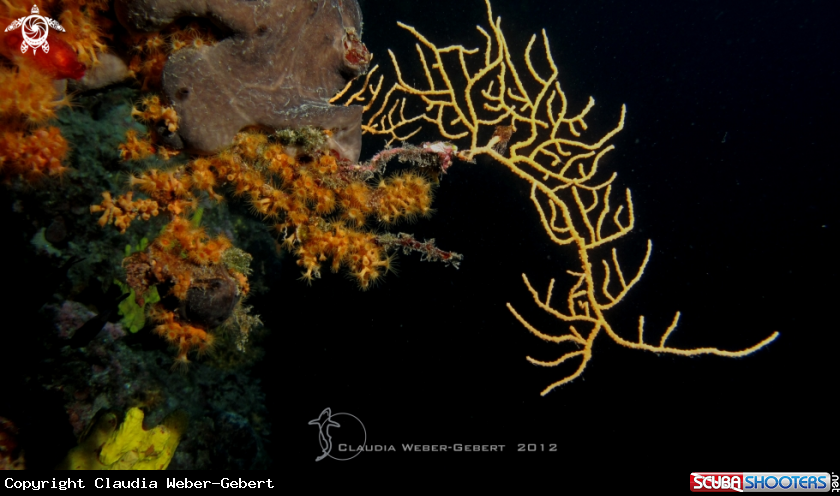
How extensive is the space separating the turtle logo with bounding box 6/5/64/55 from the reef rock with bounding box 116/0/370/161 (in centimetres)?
50

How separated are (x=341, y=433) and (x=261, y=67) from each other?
5776mm

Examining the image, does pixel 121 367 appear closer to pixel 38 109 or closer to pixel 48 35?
pixel 38 109

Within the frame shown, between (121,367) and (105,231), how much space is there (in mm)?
1216

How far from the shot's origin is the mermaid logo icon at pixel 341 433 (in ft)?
17.7

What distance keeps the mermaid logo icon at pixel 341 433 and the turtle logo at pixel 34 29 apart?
5073 millimetres

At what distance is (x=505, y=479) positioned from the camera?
20.0 feet

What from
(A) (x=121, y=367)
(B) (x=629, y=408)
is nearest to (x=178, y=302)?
(A) (x=121, y=367)

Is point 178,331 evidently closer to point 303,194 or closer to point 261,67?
point 303,194

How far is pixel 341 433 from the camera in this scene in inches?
229

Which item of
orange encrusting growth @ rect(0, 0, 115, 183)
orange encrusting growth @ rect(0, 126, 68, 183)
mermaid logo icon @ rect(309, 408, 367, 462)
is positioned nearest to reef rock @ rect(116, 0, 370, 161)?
orange encrusting growth @ rect(0, 0, 115, 183)
